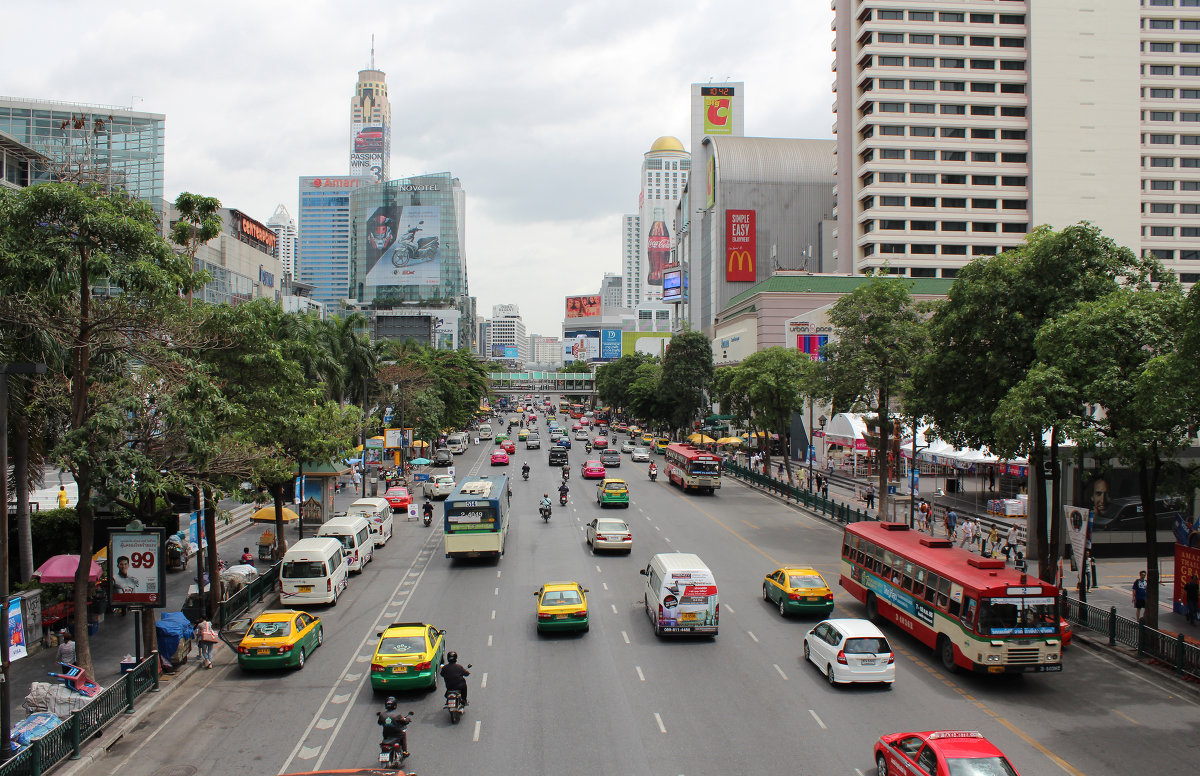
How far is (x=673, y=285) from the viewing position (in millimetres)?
157625

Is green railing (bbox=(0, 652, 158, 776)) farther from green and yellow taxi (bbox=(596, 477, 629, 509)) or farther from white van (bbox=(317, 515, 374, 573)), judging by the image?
green and yellow taxi (bbox=(596, 477, 629, 509))

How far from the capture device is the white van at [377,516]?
36.2 m

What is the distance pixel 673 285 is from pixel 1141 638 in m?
140

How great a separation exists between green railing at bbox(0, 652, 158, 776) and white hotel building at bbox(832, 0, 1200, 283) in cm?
7901

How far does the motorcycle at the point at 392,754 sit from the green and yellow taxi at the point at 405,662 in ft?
12.5

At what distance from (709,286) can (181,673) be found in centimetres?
12613

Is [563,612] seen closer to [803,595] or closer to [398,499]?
[803,595]

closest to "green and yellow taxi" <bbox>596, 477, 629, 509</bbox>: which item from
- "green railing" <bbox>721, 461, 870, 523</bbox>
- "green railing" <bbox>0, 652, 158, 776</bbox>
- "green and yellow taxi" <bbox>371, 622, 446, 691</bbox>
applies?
"green railing" <bbox>721, 461, 870, 523</bbox>

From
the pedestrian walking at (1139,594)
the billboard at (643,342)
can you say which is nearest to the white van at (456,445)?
the pedestrian walking at (1139,594)

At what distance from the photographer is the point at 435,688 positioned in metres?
18.0

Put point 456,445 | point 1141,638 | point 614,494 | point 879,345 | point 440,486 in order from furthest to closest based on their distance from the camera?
1. point 456,445
2. point 440,486
3. point 614,494
4. point 879,345
5. point 1141,638

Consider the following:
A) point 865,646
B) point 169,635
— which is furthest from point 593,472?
point 865,646

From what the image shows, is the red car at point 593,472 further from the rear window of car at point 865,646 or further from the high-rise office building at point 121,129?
the high-rise office building at point 121,129

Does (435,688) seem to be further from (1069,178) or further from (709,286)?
(709,286)
